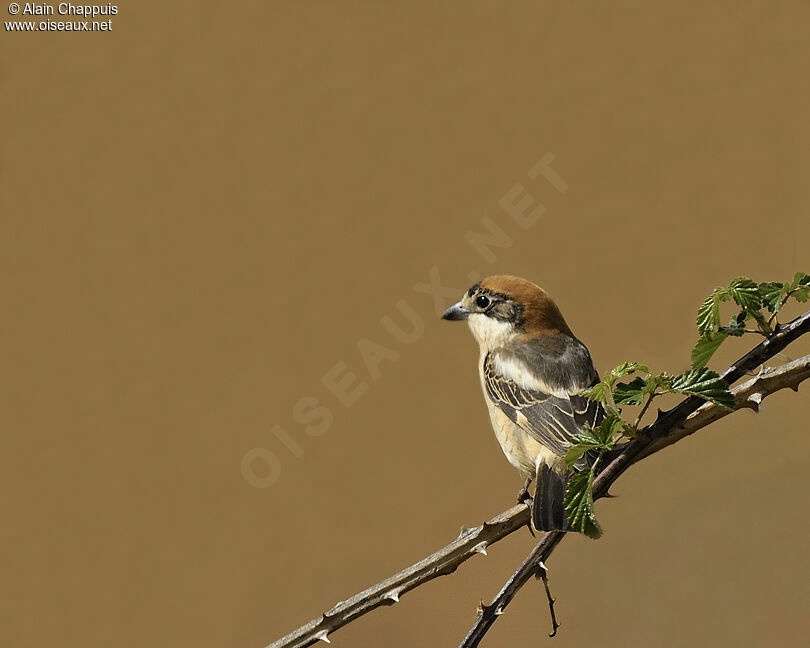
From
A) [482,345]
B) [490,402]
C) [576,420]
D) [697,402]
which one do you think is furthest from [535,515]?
[482,345]

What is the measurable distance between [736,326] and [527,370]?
7.90 feet

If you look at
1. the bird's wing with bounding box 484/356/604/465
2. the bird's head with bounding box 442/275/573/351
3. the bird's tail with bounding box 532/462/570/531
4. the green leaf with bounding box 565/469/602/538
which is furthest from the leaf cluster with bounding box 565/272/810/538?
the bird's head with bounding box 442/275/573/351

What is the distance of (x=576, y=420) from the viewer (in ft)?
11.8

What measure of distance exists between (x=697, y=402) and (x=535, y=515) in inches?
31.2

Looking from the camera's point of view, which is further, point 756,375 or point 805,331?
point 756,375

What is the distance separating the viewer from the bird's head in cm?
398

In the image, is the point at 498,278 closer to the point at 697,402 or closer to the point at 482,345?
the point at 482,345

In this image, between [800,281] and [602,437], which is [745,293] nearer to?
[800,281]

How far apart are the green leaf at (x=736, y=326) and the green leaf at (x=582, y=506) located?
36 centimetres

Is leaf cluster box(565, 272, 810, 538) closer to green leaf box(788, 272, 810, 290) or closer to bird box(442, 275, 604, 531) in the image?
green leaf box(788, 272, 810, 290)

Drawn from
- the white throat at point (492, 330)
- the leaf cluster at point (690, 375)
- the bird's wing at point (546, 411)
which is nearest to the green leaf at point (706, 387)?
the leaf cluster at point (690, 375)

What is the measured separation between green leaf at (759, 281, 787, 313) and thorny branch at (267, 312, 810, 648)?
0.08 m

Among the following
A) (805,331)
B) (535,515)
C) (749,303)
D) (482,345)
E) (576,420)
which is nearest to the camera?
(805,331)

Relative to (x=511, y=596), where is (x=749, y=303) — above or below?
above
